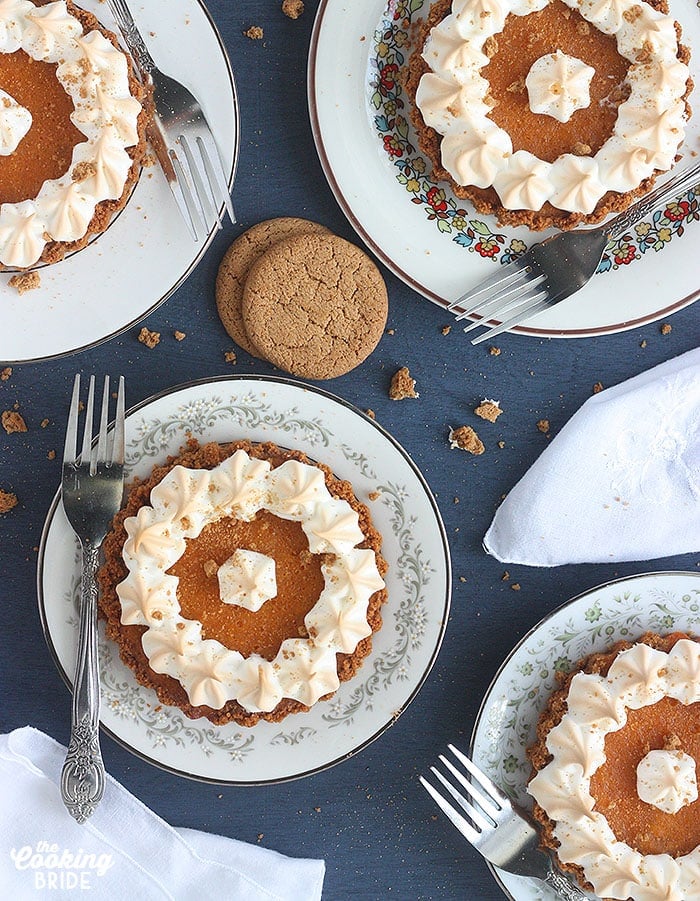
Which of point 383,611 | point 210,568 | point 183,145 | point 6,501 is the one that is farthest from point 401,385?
point 6,501

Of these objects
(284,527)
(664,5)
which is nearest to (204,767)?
(284,527)

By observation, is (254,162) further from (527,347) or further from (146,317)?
(527,347)

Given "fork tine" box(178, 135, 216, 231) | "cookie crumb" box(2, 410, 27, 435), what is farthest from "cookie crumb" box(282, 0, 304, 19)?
"cookie crumb" box(2, 410, 27, 435)

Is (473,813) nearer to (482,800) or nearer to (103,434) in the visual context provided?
(482,800)

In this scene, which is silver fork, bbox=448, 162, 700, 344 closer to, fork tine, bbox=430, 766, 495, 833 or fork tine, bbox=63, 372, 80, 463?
fork tine, bbox=63, 372, 80, 463

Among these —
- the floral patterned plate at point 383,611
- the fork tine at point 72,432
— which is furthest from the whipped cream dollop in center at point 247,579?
the fork tine at point 72,432
